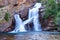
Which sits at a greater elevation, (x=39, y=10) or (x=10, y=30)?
(x=39, y=10)

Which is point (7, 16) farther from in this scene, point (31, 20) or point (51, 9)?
point (51, 9)

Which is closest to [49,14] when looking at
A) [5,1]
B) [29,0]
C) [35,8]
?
[35,8]

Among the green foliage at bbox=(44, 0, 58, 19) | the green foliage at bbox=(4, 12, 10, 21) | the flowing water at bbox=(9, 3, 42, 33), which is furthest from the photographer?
the flowing water at bbox=(9, 3, 42, 33)

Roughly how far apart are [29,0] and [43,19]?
8.07ft

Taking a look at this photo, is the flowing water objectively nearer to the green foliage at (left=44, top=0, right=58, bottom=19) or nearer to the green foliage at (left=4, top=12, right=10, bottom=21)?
the green foliage at (left=4, top=12, right=10, bottom=21)

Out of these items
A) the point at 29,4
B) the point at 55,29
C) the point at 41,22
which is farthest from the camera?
the point at 29,4

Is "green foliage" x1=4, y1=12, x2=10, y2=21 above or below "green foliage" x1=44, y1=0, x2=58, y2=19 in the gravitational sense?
below

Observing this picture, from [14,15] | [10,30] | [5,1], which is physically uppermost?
[5,1]

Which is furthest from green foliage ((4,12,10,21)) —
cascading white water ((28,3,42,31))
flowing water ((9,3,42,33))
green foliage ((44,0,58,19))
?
green foliage ((44,0,58,19))

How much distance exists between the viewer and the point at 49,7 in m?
15.5

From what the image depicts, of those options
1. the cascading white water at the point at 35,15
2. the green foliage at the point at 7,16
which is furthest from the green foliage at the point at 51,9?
the green foliage at the point at 7,16

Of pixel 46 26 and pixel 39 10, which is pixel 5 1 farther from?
pixel 46 26

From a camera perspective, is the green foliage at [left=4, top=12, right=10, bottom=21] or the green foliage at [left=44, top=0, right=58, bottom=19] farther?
the green foliage at [left=4, top=12, right=10, bottom=21]

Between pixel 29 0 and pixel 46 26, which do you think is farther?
pixel 29 0
